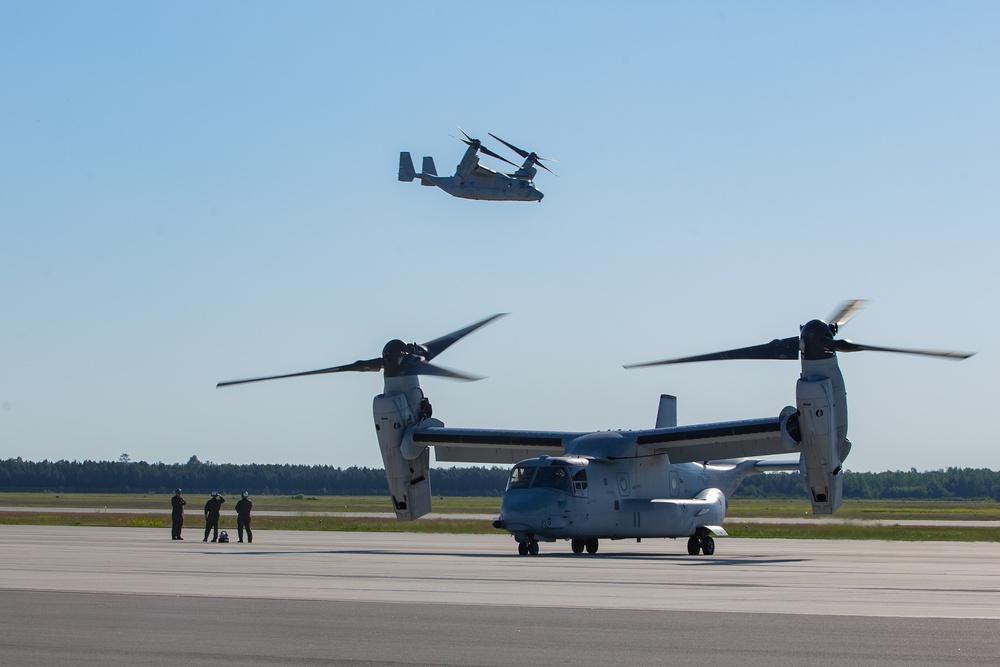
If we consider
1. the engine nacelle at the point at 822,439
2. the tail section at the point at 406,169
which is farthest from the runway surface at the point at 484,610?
the tail section at the point at 406,169

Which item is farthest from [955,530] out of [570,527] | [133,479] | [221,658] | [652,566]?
[133,479]

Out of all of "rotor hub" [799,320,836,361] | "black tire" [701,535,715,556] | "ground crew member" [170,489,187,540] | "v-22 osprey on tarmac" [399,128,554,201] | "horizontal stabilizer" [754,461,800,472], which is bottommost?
"black tire" [701,535,715,556]

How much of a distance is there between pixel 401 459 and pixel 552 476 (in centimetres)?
592

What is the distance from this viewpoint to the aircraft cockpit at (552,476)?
30031 millimetres

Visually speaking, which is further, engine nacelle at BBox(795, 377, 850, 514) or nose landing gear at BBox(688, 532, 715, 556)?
nose landing gear at BBox(688, 532, 715, 556)

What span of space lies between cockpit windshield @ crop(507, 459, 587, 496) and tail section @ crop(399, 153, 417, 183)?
1079 inches

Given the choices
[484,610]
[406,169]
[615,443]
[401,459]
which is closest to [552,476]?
[615,443]

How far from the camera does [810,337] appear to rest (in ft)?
93.2

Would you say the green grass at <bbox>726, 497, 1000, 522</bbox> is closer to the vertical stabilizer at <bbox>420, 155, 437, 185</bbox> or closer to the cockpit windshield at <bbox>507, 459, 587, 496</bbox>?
the cockpit windshield at <bbox>507, 459, 587, 496</bbox>

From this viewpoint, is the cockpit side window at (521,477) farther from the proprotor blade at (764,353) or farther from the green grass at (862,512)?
the green grass at (862,512)

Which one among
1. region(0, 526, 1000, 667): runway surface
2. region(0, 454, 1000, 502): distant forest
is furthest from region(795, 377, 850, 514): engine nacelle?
region(0, 454, 1000, 502): distant forest

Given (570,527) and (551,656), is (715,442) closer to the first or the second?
(570,527)

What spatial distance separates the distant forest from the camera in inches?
5851

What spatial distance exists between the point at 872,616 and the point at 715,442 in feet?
57.6
